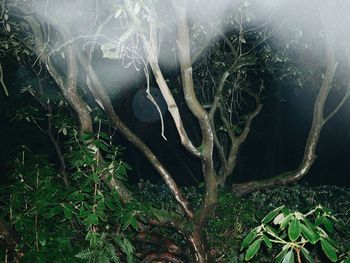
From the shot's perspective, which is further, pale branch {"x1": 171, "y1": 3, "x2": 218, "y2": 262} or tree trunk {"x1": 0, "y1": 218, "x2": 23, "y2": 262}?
tree trunk {"x1": 0, "y1": 218, "x2": 23, "y2": 262}

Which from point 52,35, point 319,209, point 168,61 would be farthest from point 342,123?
point 319,209

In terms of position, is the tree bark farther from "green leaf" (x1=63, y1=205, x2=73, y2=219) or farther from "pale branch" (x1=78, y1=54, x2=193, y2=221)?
"green leaf" (x1=63, y1=205, x2=73, y2=219)

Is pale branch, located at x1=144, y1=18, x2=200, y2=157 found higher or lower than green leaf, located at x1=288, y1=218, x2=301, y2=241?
higher

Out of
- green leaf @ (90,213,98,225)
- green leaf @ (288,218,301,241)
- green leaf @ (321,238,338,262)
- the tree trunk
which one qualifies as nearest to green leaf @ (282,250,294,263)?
green leaf @ (288,218,301,241)

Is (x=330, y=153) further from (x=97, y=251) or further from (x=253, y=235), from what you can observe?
(x=253, y=235)

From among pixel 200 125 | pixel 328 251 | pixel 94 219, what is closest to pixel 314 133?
pixel 200 125

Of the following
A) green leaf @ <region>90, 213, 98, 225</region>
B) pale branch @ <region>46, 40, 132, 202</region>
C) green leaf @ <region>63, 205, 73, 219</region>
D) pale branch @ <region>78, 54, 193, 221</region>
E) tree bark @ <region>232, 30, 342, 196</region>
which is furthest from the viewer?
tree bark @ <region>232, 30, 342, 196</region>

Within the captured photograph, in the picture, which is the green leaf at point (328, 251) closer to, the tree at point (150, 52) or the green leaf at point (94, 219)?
the tree at point (150, 52)

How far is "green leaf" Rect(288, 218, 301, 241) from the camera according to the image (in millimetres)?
1857

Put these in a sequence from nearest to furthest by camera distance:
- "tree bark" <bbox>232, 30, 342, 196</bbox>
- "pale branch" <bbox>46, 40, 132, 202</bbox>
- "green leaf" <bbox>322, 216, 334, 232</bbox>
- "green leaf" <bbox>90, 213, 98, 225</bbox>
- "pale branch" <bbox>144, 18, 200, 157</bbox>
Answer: "green leaf" <bbox>322, 216, 334, 232</bbox>
"pale branch" <bbox>144, 18, 200, 157</bbox>
"green leaf" <bbox>90, 213, 98, 225</bbox>
"pale branch" <bbox>46, 40, 132, 202</bbox>
"tree bark" <bbox>232, 30, 342, 196</bbox>

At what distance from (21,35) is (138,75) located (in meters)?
3.78

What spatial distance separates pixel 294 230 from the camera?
188 centimetres

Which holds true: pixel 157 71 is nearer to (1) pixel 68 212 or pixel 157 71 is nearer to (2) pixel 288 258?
(1) pixel 68 212

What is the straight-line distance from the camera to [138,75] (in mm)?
9555
